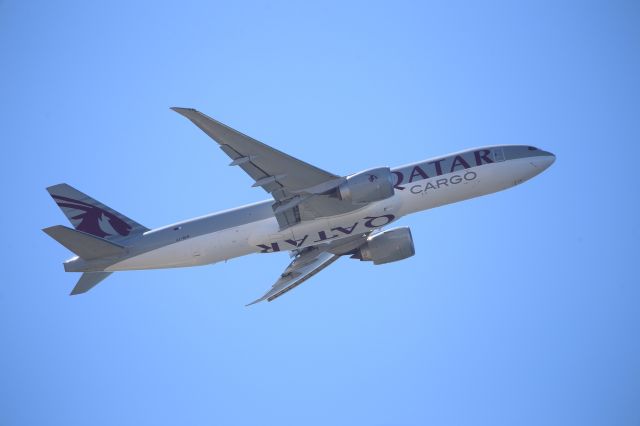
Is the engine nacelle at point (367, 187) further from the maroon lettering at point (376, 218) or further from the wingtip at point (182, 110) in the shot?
the wingtip at point (182, 110)

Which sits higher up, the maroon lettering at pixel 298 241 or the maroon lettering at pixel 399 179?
the maroon lettering at pixel 399 179

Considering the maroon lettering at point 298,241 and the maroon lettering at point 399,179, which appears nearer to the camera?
the maroon lettering at point 399,179

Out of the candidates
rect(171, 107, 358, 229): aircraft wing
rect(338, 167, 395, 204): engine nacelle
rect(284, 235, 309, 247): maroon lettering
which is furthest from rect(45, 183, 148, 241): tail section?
rect(338, 167, 395, 204): engine nacelle

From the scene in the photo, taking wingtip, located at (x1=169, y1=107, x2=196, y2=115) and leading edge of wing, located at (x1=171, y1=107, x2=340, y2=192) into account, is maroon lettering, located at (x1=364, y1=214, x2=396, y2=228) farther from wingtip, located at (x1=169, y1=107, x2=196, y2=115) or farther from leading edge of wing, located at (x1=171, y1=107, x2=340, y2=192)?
wingtip, located at (x1=169, y1=107, x2=196, y2=115)

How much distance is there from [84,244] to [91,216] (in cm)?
416

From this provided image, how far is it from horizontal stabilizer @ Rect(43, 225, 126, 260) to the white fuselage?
2.98 ft

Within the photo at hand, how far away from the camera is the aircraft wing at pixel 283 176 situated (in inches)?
1548

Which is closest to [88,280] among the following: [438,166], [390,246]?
[390,246]

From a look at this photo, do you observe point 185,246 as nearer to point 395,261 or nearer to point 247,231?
point 247,231

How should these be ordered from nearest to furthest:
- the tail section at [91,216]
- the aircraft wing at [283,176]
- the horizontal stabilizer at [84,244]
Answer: the aircraft wing at [283,176]
the horizontal stabilizer at [84,244]
the tail section at [91,216]

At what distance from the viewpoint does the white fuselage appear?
43969 mm

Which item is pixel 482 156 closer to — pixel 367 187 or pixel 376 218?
pixel 376 218

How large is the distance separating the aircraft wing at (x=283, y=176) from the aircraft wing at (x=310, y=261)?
16.3ft

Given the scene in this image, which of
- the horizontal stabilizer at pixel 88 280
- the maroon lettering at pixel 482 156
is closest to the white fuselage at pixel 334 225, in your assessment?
the maroon lettering at pixel 482 156
